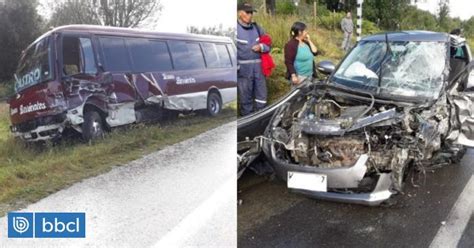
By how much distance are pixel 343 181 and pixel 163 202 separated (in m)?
1.20

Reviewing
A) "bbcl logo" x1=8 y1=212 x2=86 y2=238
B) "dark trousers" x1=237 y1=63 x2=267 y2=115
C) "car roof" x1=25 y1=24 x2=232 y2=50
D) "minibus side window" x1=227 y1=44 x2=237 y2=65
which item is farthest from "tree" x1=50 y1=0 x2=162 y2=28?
"bbcl logo" x1=8 y1=212 x2=86 y2=238

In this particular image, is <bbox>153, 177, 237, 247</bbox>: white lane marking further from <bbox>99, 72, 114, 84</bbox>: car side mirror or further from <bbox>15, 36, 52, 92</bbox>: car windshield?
<bbox>15, 36, 52, 92</bbox>: car windshield

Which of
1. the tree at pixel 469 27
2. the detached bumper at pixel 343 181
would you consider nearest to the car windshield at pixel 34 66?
the detached bumper at pixel 343 181

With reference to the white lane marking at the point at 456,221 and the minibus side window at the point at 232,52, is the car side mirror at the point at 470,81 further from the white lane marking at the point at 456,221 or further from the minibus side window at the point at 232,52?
the minibus side window at the point at 232,52

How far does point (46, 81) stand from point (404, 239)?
1.75 metres

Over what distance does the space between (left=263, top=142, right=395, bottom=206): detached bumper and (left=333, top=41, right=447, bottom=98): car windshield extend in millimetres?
569

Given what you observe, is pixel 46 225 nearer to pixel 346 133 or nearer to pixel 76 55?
pixel 76 55

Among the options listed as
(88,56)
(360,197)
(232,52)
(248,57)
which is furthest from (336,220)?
(88,56)

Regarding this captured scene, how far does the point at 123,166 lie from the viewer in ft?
4.92

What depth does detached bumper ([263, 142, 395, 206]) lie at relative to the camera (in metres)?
2.44

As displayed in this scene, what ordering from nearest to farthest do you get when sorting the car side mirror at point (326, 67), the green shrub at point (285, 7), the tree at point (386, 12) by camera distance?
the green shrub at point (285, 7) < the tree at point (386, 12) < the car side mirror at point (326, 67)

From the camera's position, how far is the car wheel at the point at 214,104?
157cm

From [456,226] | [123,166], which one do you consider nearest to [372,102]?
[456,226]

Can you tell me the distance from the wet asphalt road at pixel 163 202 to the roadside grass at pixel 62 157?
37mm
